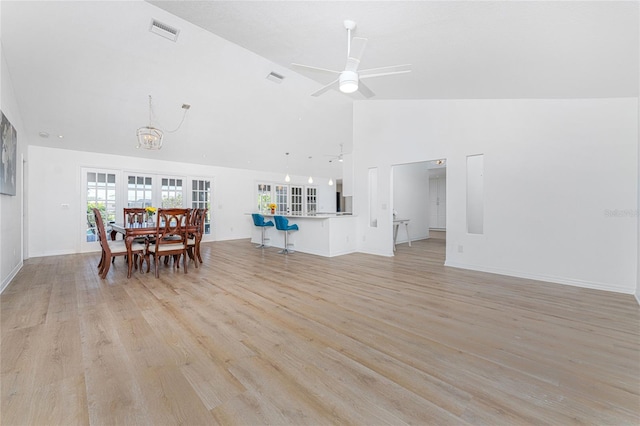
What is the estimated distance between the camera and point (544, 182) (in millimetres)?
3717

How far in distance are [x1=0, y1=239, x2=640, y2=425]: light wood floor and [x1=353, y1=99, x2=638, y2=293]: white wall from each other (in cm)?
49

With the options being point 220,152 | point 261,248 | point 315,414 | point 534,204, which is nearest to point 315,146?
point 220,152

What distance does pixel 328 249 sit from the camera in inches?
221

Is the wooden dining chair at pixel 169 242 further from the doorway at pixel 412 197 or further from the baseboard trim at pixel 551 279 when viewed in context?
the doorway at pixel 412 197

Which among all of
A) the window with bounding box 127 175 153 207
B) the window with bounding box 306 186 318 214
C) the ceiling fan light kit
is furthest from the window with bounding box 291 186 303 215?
the ceiling fan light kit

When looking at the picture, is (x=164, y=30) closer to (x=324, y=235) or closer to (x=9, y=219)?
(x=9, y=219)

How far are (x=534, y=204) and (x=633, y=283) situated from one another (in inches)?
53.1

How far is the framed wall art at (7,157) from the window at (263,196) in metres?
5.95

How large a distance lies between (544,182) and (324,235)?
381 centimetres

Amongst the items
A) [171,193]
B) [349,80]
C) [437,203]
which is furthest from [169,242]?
[437,203]

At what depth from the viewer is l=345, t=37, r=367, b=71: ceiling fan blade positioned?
2.24 meters

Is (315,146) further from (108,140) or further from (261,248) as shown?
(108,140)

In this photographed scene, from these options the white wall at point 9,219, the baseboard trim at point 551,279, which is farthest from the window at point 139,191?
the baseboard trim at point 551,279

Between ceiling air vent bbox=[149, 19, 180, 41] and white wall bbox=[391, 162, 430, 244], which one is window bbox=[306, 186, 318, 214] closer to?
white wall bbox=[391, 162, 430, 244]
